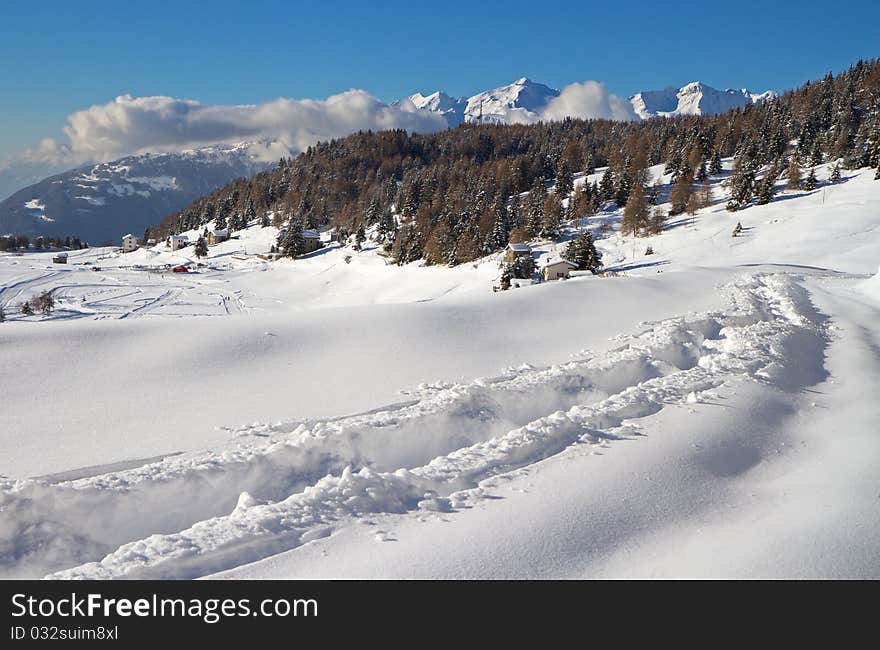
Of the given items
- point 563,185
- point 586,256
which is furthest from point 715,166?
point 586,256

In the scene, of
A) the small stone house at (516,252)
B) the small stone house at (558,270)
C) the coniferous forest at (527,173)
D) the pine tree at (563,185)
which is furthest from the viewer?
the pine tree at (563,185)

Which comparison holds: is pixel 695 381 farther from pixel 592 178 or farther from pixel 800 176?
pixel 592 178

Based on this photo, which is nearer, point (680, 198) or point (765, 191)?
point (765, 191)

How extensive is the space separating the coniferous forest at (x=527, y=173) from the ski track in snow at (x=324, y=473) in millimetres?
55329

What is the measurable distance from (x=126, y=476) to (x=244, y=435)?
1568 mm

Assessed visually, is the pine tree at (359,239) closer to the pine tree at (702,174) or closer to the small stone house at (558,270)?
the small stone house at (558,270)

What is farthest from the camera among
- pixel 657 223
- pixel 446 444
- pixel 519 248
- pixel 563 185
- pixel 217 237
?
pixel 217 237

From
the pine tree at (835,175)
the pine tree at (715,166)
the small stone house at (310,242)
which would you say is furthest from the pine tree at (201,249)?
the pine tree at (835,175)

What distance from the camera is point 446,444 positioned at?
23.3 ft

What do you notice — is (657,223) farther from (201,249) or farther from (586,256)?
(201,249)

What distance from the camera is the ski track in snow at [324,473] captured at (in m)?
4.78

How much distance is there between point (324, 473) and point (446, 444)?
70.7 inches
